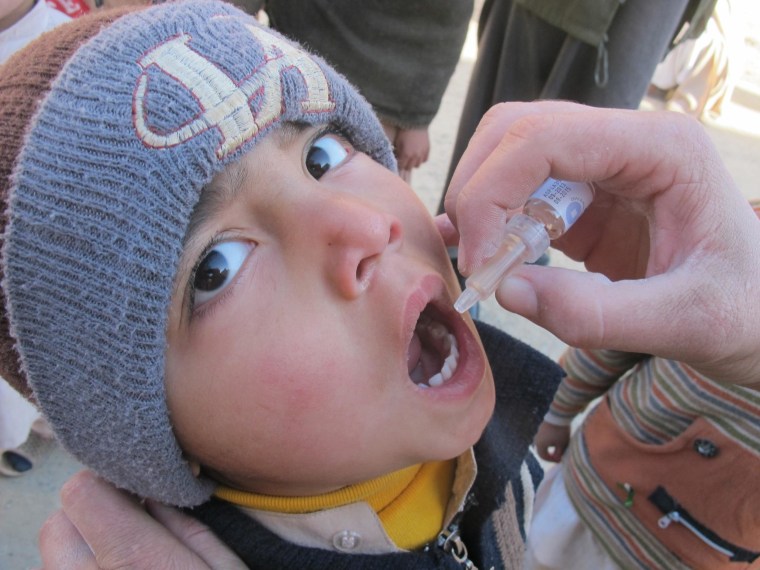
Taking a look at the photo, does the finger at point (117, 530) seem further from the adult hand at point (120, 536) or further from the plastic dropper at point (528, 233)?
the plastic dropper at point (528, 233)

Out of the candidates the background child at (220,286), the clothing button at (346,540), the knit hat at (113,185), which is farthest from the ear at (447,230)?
the clothing button at (346,540)

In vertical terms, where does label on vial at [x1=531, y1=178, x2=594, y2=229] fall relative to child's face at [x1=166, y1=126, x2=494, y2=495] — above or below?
above

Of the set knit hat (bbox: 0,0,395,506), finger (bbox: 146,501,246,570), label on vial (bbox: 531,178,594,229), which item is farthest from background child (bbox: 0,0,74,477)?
label on vial (bbox: 531,178,594,229)

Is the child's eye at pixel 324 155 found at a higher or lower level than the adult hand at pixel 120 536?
higher

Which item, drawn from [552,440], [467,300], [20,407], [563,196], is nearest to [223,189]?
[467,300]

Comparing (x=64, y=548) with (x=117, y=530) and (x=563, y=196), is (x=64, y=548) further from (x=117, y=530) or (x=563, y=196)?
(x=563, y=196)

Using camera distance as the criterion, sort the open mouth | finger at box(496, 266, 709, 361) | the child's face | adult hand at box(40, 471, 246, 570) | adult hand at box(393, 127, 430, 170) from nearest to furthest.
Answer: finger at box(496, 266, 709, 361) → the child's face → adult hand at box(40, 471, 246, 570) → the open mouth → adult hand at box(393, 127, 430, 170)

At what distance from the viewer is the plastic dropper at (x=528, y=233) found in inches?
33.1

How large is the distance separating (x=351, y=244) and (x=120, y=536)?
0.59 m

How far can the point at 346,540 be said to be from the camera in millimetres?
1014

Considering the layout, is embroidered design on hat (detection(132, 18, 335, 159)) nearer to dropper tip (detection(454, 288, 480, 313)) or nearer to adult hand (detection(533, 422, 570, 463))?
dropper tip (detection(454, 288, 480, 313))

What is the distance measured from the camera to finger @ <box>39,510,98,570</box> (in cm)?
101

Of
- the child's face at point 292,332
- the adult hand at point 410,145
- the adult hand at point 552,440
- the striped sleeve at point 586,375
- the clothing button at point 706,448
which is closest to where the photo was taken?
the child's face at point 292,332

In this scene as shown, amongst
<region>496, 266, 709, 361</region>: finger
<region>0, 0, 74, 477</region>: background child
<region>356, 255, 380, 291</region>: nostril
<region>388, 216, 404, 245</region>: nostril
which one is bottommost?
<region>0, 0, 74, 477</region>: background child
